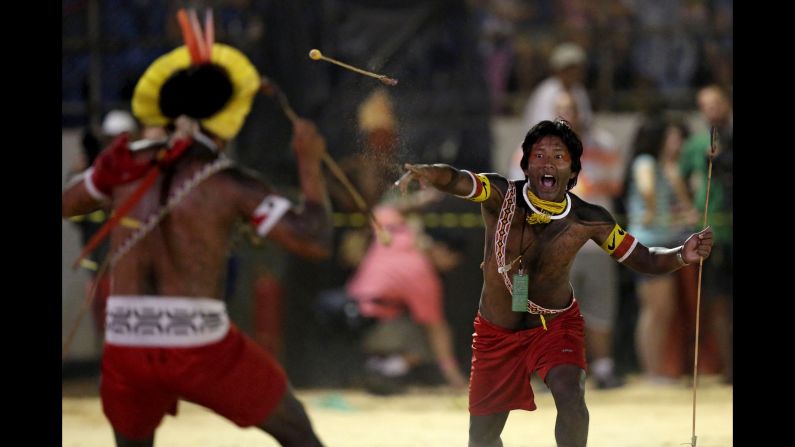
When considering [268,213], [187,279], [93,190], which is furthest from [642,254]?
[93,190]

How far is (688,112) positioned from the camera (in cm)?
1077

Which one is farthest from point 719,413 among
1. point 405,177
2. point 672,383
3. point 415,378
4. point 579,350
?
point 405,177

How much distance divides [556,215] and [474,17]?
5.23m

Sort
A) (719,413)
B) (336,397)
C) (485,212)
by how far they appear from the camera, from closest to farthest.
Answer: (485,212) → (719,413) → (336,397)

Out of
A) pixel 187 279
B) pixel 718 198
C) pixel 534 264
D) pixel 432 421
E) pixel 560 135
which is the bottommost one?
pixel 432 421

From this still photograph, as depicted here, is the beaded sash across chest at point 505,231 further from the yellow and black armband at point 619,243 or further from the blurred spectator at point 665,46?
the blurred spectator at point 665,46

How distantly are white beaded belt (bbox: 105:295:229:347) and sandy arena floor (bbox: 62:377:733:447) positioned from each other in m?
2.94

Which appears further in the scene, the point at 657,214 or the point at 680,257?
the point at 657,214

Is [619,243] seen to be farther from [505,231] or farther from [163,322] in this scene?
[163,322]

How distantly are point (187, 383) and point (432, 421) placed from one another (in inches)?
155

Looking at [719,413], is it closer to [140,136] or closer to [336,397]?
[336,397]

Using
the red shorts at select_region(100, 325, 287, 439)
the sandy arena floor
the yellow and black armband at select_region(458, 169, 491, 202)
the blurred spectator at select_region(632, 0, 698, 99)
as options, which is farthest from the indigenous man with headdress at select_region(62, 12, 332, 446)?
the blurred spectator at select_region(632, 0, 698, 99)

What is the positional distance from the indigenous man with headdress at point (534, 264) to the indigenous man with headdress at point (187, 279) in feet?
2.79

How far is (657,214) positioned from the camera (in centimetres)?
1004
